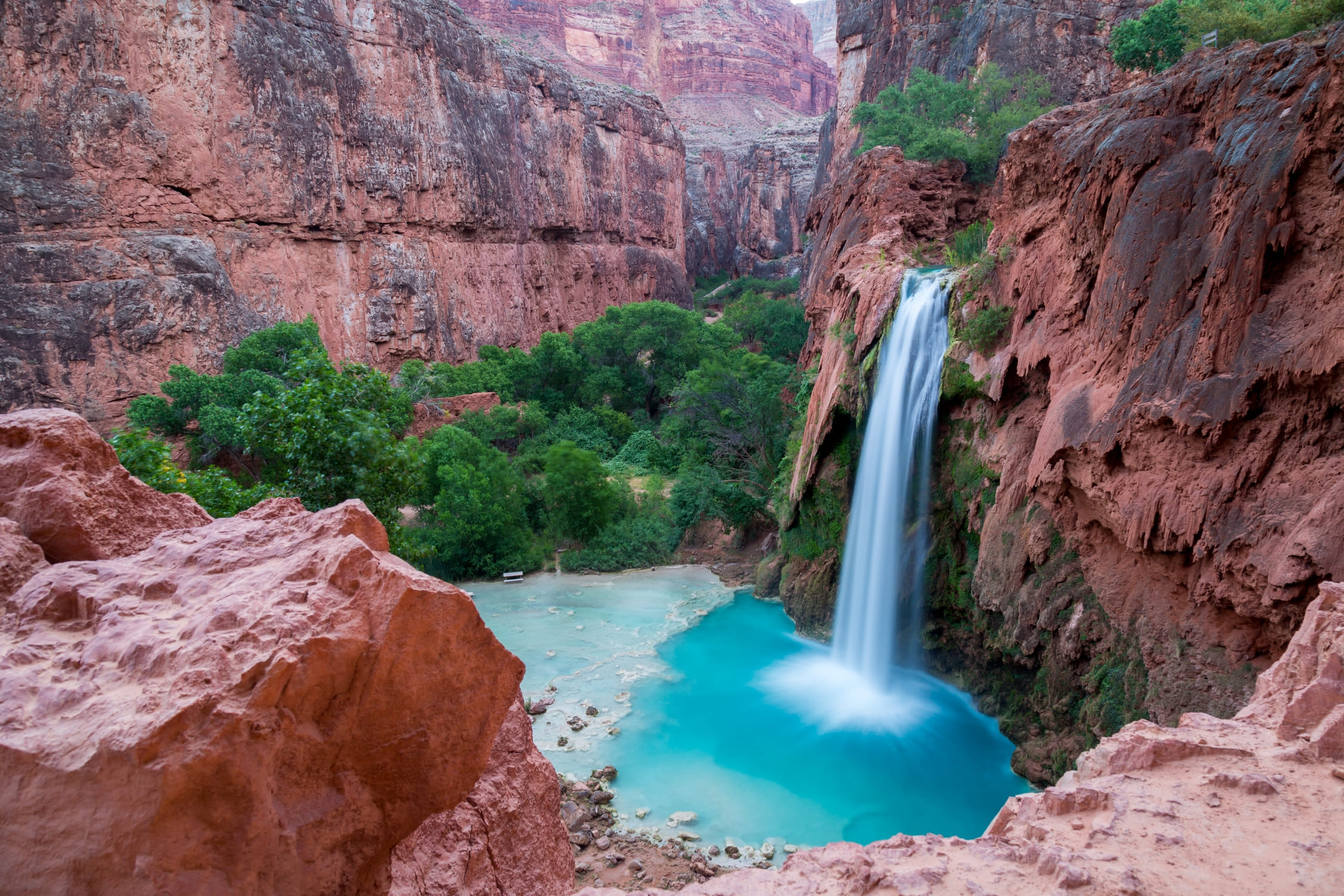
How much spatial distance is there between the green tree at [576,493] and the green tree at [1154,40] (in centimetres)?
1942

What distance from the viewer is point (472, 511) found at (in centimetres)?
2059

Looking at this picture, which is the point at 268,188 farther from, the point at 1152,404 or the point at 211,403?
the point at 1152,404

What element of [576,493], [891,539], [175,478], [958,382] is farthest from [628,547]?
[175,478]

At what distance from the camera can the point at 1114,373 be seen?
30.7 feet

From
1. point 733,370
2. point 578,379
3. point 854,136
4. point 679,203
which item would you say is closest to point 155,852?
point 733,370

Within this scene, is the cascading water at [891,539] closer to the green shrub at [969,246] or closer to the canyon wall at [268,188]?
the green shrub at [969,246]

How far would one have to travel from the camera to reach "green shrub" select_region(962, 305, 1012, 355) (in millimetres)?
12141

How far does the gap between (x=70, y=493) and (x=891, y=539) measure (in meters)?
12.7

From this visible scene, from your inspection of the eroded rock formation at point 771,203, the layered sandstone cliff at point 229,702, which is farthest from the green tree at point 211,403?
the eroded rock formation at point 771,203

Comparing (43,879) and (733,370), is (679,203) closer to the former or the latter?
(733,370)

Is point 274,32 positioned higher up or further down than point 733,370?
higher up

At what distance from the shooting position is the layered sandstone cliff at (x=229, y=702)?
2436mm

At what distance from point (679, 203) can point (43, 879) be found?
56103 millimetres

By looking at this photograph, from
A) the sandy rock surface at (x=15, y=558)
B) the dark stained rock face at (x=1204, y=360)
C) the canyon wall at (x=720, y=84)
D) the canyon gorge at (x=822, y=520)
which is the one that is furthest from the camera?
the canyon wall at (x=720, y=84)
